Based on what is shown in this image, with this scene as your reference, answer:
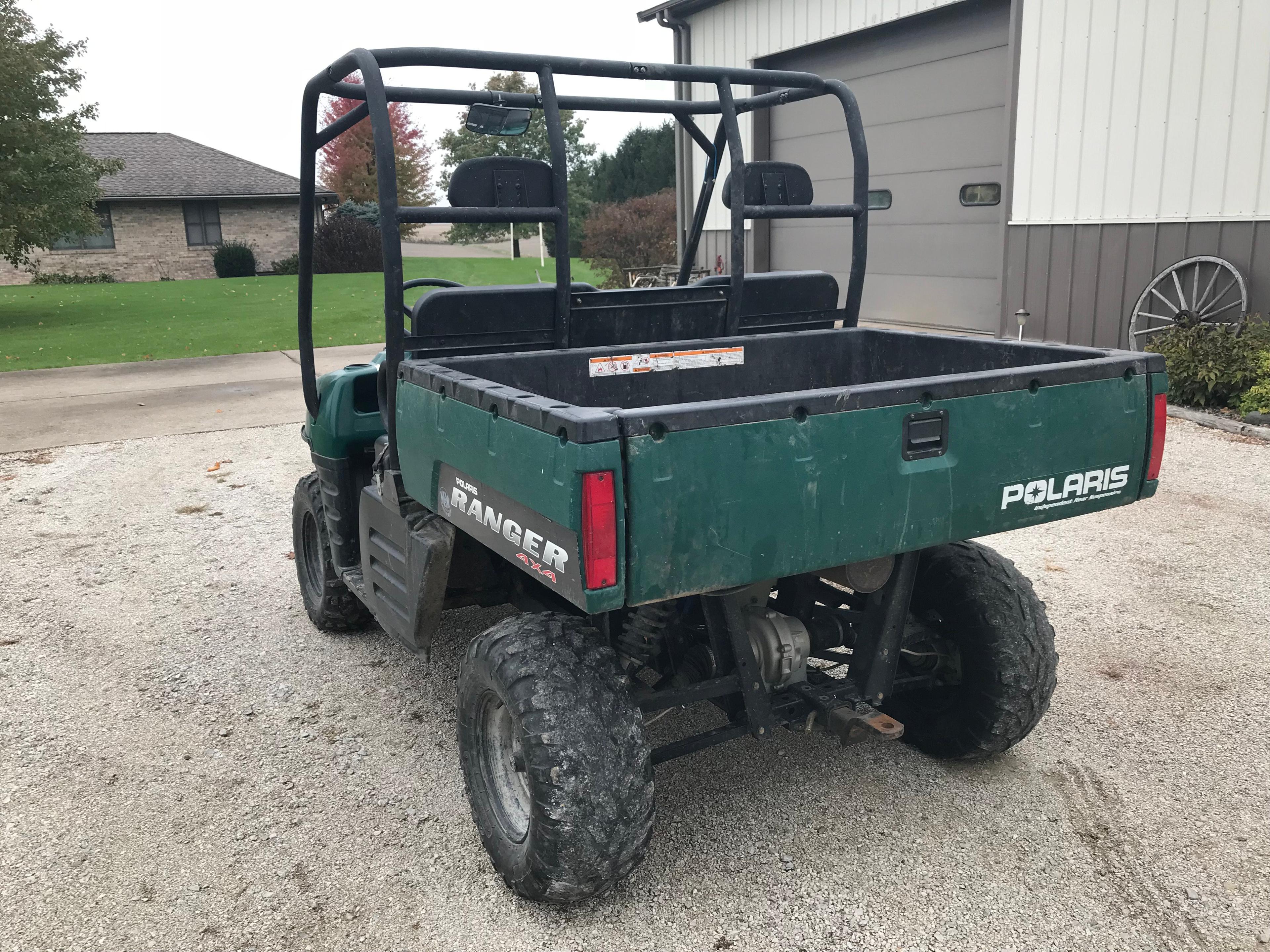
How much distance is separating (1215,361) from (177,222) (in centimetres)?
3566

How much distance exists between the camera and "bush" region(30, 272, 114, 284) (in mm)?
33312

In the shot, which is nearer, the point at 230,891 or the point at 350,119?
the point at 230,891

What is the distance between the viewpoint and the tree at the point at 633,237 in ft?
73.3

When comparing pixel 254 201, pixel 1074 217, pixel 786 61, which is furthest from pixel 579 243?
pixel 1074 217

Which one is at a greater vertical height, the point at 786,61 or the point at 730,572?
the point at 786,61

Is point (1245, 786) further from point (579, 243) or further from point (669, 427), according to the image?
point (579, 243)

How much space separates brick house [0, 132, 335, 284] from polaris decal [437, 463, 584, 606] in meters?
36.1

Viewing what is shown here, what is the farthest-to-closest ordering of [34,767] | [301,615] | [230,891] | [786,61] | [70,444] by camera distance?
[786,61] < [70,444] < [301,615] < [34,767] < [230,891]

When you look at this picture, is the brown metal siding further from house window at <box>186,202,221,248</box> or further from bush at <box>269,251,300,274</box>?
house window at <box>186,202,221,248</box>

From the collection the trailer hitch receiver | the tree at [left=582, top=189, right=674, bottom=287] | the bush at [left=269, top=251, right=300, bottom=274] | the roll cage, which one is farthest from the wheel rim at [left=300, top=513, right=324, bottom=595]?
the bush at [left=269, top=251, right=300, bottom=274]

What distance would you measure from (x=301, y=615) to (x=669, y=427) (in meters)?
3.27

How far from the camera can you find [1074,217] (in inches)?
387

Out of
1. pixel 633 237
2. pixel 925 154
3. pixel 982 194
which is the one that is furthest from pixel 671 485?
pixel 633 237

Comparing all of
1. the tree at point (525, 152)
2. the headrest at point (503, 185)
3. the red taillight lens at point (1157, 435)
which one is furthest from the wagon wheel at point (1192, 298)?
the tree at point (525, 152)
